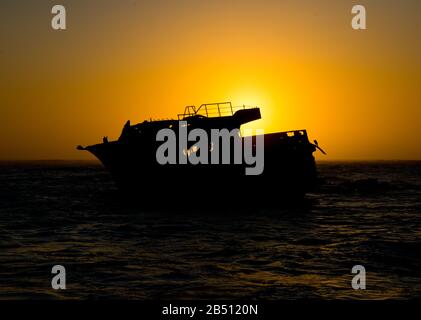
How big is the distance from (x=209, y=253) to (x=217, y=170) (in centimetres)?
1864

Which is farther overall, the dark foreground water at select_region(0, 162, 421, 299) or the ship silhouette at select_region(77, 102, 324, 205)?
the ship silhouette at select_region(77, 102, 324, 205)

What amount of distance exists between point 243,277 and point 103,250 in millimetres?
7130

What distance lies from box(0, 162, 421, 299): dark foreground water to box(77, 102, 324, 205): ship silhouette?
2966mm

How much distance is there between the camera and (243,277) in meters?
14.6

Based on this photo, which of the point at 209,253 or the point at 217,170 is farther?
the point at 217,170

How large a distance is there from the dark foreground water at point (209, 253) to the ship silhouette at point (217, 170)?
2.97 m

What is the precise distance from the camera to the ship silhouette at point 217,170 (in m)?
37.7

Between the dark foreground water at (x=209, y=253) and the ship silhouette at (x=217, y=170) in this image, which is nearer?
the dark foreground water at (x=209, y=253)

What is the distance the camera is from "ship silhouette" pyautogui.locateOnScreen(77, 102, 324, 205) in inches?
1484

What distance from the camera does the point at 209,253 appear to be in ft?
62.7

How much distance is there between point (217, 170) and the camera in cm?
3756

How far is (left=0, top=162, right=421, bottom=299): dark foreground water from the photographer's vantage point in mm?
13195
